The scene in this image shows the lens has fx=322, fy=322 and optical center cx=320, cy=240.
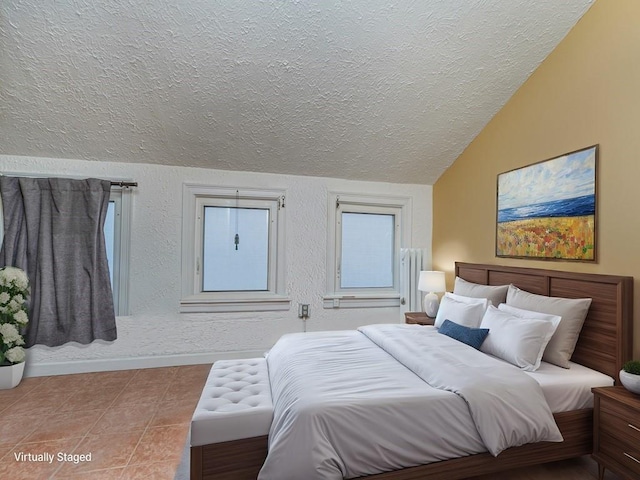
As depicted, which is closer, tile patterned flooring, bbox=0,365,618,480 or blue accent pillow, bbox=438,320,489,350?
tile patterned flooring, bbox=0,365,618,480

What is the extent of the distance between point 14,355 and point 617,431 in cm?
424

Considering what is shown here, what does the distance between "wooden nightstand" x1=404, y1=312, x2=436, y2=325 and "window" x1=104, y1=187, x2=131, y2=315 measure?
2898 mm

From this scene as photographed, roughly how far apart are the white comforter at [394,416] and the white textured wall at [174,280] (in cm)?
173

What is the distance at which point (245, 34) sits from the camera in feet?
7.50

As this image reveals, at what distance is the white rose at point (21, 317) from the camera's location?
2703 mm

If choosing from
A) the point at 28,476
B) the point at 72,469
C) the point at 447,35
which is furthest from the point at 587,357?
the point at 28,476

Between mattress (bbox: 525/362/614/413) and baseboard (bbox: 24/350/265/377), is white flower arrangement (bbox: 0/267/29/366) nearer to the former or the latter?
baseboard (bbox: 24/350/265/377)

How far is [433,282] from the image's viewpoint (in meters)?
3.48

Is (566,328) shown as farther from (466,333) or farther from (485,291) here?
(485,291)

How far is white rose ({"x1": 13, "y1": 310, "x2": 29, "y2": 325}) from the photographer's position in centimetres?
270

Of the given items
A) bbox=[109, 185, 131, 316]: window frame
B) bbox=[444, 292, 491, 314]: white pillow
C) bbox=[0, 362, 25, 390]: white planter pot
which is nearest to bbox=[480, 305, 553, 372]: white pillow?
bbox=[444, 292, 491, 314]: white pillow

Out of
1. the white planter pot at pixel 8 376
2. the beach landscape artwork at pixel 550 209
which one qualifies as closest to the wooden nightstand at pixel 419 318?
the beach landscape artwork at pixel 550 209

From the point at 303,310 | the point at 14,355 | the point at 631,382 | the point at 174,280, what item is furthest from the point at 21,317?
the point at 631,382

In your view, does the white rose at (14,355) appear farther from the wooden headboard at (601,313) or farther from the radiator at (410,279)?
A: the wooden headboard at (601,313)
